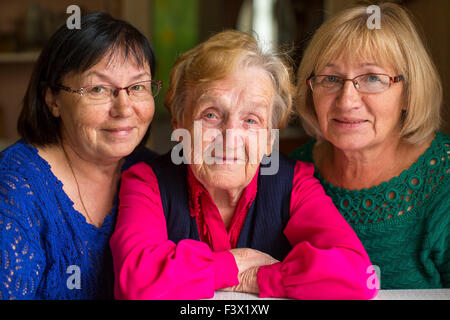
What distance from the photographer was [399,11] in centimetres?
163

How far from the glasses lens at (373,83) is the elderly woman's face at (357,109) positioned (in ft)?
0.05

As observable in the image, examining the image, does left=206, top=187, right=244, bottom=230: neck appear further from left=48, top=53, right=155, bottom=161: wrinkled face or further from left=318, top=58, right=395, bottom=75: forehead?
left=318, top=58, right=395, bottom=75: forehead

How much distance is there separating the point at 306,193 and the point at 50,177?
845 millimetres

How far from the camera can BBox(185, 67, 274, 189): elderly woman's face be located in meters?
1.42

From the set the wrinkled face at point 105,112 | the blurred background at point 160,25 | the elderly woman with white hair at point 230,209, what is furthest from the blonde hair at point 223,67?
the blurred background at point 160,25

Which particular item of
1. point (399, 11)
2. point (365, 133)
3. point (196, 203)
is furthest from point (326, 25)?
point (196, 203)

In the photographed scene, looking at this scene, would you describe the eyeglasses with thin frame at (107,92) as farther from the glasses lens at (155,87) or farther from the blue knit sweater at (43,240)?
the blue knit sweater at (43,240)

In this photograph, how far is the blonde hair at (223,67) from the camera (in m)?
1.42

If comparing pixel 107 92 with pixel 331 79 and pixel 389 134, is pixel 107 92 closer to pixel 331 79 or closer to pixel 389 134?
pixel 331 79

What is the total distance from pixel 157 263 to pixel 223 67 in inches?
24.1

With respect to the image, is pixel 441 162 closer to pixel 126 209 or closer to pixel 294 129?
pixel 126 209

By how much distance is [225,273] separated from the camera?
1332 millimetres

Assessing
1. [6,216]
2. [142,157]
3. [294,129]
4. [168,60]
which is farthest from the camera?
[168,60]

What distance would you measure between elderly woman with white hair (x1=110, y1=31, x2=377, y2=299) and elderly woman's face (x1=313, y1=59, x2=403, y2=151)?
0.15 m
